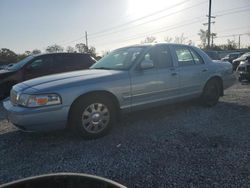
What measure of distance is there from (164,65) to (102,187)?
3943 millimetres

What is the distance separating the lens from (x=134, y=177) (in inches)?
113

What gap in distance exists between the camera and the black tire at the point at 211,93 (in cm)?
604

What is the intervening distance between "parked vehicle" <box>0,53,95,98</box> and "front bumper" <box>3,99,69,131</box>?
13.9 feet

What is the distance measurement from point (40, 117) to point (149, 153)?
168 centimetres

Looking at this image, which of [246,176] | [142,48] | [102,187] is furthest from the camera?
[142,48]

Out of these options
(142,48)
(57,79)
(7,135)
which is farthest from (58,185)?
(142,48)

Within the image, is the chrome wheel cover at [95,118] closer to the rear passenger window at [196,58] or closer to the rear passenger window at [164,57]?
the rear passenger window at [164,57]

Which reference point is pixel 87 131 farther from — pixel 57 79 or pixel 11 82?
pixel 11 82

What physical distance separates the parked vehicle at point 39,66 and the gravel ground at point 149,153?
2.93 meters

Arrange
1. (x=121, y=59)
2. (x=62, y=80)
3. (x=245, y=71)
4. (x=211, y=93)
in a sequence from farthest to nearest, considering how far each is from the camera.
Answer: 1. (x=245, y=71)
2. (x=211, y=93)
3. (x=121, y=59)
4. (x=62, y=80)

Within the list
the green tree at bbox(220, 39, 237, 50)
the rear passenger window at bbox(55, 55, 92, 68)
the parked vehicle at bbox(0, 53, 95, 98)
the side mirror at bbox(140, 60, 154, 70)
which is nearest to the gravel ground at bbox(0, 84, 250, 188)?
the side mirror at bbox(140, 60, 154, 70)

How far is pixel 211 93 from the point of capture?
614 cm

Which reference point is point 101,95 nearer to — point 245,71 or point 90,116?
point 90,116

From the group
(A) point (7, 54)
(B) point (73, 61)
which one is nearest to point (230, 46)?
(A) point (7, 54)
